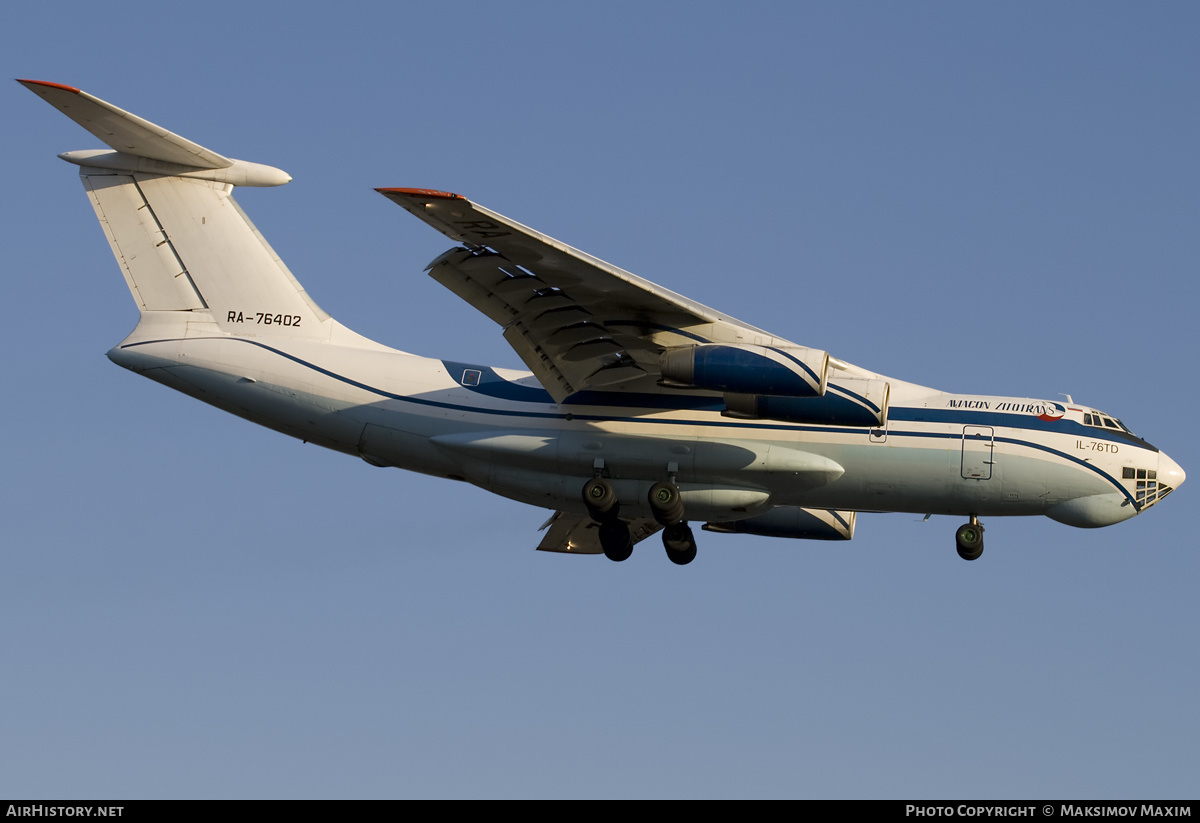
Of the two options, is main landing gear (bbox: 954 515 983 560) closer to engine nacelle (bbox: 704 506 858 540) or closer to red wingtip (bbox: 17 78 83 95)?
engine nacelle (bbox: 704 506 858 540)

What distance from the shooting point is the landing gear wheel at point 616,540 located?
17.4m

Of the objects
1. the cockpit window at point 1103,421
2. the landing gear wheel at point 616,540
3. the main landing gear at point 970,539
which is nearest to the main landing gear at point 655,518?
the landing gear wheel at point 616,540

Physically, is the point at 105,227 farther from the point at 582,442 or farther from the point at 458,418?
the point at 582,442

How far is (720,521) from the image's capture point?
17219mm

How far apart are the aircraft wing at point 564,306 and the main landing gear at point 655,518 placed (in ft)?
3.35

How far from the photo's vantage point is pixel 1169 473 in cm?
1653

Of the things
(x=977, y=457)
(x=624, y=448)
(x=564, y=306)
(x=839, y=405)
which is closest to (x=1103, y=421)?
(x=977, y=457)

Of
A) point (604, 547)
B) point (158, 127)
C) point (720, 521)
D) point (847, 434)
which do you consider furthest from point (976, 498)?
point (158, 127)

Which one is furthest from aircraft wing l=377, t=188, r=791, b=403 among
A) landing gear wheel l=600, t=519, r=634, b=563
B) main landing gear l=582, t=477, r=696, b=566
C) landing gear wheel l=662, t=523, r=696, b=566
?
landing gear wheel l=662, t=523, r=696, b=566

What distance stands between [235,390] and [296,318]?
1.05 metres

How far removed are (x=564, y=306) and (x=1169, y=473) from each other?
6.21 meters

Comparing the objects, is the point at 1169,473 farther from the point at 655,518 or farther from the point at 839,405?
the point at 655,518
